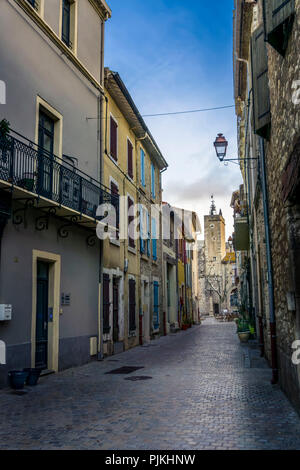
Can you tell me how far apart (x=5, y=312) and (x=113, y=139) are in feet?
27.9

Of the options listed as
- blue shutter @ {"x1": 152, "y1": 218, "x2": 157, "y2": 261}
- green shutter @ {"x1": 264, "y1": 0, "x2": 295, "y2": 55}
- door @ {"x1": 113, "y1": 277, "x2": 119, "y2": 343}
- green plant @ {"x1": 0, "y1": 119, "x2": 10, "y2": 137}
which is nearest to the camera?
green shutter @ {"x1": 264, "y1": 0, "x2": 295, "y2": 55}

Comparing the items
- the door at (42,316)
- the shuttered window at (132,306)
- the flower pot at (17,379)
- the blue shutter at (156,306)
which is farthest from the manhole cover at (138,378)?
the blue shutter at (156,306)

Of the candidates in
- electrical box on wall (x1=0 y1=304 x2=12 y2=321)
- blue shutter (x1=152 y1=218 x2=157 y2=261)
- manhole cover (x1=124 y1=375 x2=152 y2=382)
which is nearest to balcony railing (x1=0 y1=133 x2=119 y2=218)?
electrical box on wall (x1=0 y1=304 x2=12 y2=321)

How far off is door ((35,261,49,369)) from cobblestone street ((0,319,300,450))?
0.58 meters

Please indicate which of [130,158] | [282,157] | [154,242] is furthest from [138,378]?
[154,242]

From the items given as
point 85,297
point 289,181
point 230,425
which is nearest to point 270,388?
point 230,425

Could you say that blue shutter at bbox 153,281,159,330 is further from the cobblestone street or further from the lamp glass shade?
the lamp glass shade

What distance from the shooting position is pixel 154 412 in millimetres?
6129

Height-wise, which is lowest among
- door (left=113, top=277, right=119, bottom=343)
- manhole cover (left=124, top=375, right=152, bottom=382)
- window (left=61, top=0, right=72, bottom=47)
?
manhole cover (left=124, top=375, right=152, bottom=382)

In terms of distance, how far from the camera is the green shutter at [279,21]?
16.3ft

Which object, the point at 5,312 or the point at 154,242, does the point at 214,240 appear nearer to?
the point at 154,242

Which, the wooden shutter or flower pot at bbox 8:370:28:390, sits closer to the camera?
the wooden shutter

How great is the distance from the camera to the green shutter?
16.3 ft
